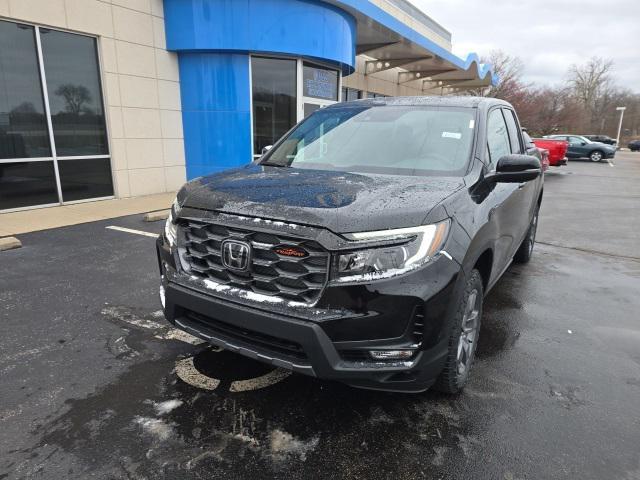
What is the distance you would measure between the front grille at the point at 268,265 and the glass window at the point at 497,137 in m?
1.79

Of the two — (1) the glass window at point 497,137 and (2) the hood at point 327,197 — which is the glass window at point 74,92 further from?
(1) the glass window at point 497,137

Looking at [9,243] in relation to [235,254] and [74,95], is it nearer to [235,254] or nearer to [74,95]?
[74,95]

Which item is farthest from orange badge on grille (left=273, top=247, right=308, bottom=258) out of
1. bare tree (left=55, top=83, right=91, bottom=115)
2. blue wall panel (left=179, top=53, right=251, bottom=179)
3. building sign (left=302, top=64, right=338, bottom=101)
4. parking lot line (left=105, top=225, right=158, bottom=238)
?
building sign (left=302, top=64, right=338, bottom=101)

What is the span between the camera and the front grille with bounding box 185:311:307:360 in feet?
7.64

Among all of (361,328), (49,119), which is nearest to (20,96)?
(49,119)

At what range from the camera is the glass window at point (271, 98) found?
11047mm

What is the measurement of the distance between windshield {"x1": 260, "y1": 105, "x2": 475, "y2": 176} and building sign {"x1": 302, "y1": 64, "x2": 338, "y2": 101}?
820cm

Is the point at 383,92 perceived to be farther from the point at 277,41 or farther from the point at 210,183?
the point at 210,183

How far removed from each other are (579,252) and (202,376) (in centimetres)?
587

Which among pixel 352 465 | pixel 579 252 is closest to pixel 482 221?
pixel 352 465

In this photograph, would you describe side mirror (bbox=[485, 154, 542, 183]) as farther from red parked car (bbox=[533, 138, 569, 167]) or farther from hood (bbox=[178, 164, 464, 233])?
red parked car (bbox=[533, 138, 569, 167])

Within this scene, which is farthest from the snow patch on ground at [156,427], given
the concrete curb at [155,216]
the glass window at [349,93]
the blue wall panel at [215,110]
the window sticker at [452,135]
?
the glass window at [349,93]

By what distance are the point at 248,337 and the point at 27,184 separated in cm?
784

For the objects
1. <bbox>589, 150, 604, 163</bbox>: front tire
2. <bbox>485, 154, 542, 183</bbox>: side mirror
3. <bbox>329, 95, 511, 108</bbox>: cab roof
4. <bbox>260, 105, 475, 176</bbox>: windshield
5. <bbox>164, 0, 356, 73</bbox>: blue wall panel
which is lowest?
<bbox>589, 150, 604, 163</bbox>: front tire
